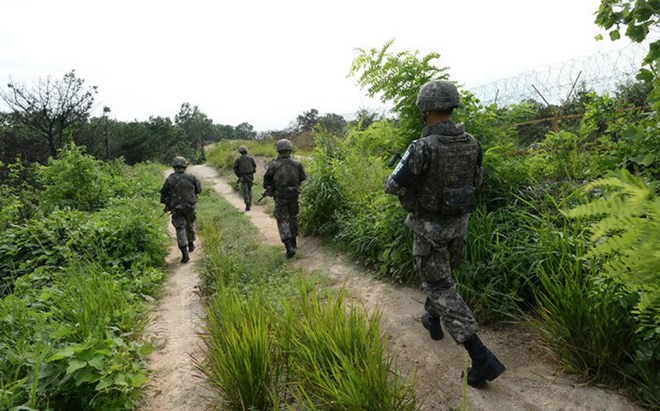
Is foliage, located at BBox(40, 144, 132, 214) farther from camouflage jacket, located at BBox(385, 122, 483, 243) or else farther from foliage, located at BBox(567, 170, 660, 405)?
foliage, located at BBox(567, 170, 660, 405)

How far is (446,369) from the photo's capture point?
8.43 feet

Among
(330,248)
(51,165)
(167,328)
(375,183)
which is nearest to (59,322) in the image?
(167,328)

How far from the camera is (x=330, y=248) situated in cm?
581

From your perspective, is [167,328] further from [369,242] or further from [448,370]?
[448,370]

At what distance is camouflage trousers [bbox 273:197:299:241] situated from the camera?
5.91 metres

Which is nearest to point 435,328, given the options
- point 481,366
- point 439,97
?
point 481,366

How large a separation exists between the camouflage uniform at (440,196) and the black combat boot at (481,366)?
219 millimetres

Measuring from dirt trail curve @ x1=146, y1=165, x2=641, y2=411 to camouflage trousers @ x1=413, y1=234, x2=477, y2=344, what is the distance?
34 centimetres

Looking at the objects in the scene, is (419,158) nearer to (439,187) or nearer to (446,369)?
(439,187)

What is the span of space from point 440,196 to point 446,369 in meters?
1.21

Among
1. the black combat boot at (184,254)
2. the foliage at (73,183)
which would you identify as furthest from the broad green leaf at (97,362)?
the foliage at (73,183)

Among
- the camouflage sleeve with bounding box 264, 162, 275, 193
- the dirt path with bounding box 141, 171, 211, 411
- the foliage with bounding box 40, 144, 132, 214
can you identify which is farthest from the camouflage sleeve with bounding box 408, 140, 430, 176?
the foliage with bounding box 40, 144, 132, 214

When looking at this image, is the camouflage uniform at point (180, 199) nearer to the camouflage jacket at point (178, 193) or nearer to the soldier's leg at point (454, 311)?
the camouflage jacket at point (178, 193)

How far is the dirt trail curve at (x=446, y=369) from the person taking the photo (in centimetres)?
215
